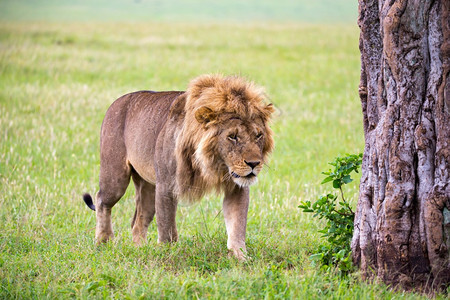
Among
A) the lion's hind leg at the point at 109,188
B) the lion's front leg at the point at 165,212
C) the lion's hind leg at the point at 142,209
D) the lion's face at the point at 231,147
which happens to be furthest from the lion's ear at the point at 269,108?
the lion's hind leg at the point at 142,209

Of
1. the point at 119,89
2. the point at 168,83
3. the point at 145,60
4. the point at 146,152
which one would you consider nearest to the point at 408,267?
the point at 146,152

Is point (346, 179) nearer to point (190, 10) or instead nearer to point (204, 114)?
point (204, 114)

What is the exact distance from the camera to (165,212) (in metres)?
5.68

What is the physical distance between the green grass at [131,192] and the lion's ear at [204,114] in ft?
2.75

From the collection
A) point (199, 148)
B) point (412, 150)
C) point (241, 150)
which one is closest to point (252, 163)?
point (241, 150)

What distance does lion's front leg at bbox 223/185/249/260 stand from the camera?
536 centimetres

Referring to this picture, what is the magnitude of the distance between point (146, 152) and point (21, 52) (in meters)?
15.2

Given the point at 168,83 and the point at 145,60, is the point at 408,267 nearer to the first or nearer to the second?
the point at 168,83

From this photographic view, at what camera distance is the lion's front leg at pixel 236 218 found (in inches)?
211

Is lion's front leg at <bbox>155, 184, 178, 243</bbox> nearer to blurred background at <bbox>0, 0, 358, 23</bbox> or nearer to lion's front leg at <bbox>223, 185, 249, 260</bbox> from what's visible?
lion's front leg at <bbox>223, 185, 249, 260</bbox>

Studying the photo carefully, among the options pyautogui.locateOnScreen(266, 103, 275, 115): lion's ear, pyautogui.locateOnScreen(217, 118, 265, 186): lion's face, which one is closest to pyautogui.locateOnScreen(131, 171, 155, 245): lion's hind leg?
pyautogui.locateOnScreen(217, 118, 265, 186): lion's face

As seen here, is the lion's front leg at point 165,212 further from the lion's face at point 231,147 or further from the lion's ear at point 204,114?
the lion's ear at point 204,114

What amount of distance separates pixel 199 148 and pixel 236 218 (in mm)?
661

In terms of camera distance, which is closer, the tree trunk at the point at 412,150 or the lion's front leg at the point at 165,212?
the tree trunk at the point at 412,150
